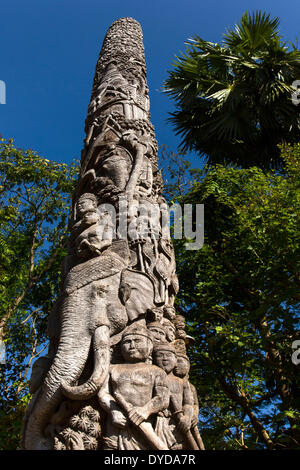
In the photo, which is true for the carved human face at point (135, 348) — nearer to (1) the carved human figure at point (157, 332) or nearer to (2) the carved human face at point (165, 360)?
(2) the carved human face at point (165, 360)

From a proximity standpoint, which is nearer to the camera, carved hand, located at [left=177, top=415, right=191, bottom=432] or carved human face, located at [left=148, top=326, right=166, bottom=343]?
carved hand, located at [left=177, top=415, right=191, bottom=432]

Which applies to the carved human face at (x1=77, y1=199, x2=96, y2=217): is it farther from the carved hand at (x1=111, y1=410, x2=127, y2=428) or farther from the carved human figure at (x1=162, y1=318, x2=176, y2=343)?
the carved hand at (x1=111, y1=410, x2=127, y2=428)

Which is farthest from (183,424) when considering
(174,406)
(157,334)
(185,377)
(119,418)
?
(157,334)

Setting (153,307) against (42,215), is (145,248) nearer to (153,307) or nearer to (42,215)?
(153,307)

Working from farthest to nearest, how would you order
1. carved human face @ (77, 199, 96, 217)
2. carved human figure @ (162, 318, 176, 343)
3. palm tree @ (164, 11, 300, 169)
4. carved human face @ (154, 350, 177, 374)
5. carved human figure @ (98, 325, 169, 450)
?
palm tree @ (164, 11, 300, 169) < carved human face @ (77, 199, 96, 217) < carved human figure @ (162, 318, 176, 343) < carved human face @ (154, 350, 177, 374) < carved human figure @ (98, 325, 169, 450)

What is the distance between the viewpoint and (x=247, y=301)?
8.82 m

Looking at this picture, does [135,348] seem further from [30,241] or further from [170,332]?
[30,241]

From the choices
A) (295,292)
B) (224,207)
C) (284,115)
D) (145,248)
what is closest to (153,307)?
(145,248)

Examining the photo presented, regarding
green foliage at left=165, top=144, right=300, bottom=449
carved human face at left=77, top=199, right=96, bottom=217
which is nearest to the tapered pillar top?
carved human face at left=77, top=199, right=96, bottom=217

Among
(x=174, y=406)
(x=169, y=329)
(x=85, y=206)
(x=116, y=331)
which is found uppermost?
(x=85, y=206)

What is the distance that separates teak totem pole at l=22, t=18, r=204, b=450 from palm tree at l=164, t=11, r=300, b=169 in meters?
6.24

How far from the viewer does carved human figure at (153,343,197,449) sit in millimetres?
3043

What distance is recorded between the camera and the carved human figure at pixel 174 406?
304 cm

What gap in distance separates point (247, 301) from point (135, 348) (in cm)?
596
